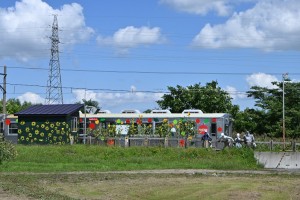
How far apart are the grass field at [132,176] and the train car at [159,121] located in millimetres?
6234

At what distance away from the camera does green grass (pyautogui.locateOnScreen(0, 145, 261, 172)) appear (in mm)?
28781

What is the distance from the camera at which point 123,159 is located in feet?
110

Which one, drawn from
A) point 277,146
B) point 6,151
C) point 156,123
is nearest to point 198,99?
point 156,123

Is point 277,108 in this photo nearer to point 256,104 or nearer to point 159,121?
point 256,104

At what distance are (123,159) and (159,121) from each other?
9753 mm

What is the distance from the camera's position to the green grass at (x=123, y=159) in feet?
94.4

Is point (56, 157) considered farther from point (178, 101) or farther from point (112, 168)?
point (178, 101)

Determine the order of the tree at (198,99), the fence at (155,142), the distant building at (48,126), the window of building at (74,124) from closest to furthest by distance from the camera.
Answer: the fence at (155,142) → the distant building at (48,126) → the window of building at (74,124) → the tree at (198,99)

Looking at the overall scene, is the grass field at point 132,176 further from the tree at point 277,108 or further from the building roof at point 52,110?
the tree at point 277,108

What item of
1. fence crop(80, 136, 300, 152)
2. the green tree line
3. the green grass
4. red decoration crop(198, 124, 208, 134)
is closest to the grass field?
the green grass

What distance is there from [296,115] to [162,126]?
78.1 ft

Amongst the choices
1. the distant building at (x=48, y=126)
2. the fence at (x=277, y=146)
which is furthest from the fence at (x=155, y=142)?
the fence at (x=277, y=146)

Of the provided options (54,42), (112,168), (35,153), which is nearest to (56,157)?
(35,153)

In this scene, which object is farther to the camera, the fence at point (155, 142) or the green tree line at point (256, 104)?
the green tree line at point (256, 104)
